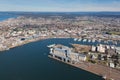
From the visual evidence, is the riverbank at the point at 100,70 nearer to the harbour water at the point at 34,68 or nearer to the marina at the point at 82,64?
the marina at the point at 82,64

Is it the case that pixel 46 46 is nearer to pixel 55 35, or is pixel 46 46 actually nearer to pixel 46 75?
pixel 55 35

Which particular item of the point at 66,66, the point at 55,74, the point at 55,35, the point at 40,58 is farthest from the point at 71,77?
the point at 55,35

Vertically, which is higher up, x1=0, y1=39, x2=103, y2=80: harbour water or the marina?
the marina

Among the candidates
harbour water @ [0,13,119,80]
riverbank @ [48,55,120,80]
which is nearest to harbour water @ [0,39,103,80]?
harbour water @ [0,13,119,80]

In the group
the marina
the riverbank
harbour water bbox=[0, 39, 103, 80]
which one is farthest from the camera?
the marina

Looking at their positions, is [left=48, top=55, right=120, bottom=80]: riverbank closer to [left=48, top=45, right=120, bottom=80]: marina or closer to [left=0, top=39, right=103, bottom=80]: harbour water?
[left=48, top=45, right=120, bottom=80]: marina

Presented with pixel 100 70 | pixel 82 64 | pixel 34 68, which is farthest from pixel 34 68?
pixel 100 70

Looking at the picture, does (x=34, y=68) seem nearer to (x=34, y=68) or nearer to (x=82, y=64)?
(x=34, y=68)

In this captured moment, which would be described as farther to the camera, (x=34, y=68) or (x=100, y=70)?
(x=34, y=68)

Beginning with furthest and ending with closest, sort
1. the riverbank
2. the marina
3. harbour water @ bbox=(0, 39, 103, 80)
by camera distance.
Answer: the marina < harbour water @ bbox=(0, 39, 103, 80) < the riverbank
